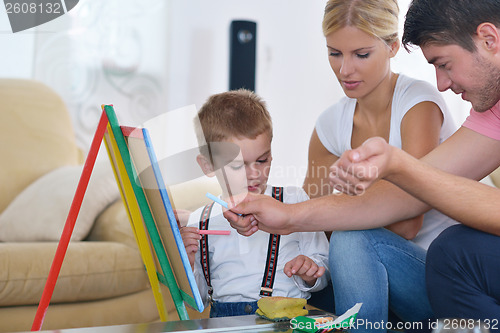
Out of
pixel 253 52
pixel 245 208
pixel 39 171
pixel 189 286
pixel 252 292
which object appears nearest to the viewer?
pixel 189 286

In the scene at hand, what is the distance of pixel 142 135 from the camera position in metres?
0.98

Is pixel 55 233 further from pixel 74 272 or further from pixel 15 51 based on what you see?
pixel 15 51

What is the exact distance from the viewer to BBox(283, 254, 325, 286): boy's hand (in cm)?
125

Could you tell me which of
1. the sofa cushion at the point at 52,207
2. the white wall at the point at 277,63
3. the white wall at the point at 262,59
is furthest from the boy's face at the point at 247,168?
the white wall at the point at 277,63

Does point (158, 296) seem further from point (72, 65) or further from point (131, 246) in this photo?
point (72, 65)

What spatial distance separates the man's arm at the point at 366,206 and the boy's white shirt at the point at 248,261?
0.13 metres

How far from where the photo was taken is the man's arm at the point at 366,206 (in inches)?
47.7

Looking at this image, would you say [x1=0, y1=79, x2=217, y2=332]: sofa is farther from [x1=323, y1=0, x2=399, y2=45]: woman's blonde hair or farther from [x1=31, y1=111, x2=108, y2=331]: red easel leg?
[x1=323, y1=0, x2=399, y2=45]: woman's blonde hair

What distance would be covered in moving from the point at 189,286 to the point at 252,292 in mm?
366

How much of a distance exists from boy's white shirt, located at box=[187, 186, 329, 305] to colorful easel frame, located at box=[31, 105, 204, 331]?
0.16 metres

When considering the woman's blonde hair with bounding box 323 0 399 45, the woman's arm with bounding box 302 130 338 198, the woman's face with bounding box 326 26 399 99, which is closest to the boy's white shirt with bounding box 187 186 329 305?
the woman's arm with bounding box 302 130 338 198

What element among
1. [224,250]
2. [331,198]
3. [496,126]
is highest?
[496,126]

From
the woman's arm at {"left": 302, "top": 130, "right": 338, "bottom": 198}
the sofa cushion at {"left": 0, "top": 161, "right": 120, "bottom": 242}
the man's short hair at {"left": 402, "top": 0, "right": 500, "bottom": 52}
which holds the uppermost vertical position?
the man's short hair at {"left": 402, "top": 0, "right": 500, "bottom": 52}

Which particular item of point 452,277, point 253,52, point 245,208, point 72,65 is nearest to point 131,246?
point 245,208
